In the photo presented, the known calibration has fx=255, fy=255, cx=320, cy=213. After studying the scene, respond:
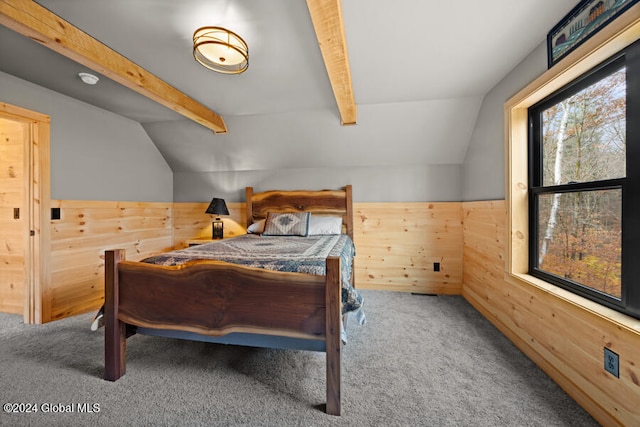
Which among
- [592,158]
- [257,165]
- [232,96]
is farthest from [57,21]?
[592,158]

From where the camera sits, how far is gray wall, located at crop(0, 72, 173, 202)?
2279 millimetres

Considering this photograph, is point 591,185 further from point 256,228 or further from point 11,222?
point 11,222

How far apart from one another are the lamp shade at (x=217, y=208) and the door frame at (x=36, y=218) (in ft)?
4.84

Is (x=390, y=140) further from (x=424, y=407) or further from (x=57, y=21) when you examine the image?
(x=57, y=21)

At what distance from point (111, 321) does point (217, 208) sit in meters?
1.97

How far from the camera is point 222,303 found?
1393mm

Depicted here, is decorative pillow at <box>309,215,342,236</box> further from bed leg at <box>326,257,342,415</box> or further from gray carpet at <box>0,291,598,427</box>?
bed leg at <box>326,257,342,415</box>

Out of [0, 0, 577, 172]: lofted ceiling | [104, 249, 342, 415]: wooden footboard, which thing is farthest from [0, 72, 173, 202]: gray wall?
[104, 249, 342, 415]: wooden footboard

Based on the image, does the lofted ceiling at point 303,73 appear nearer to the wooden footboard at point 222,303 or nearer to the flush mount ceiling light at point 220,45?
the flush mount ceiling light at point 220,45

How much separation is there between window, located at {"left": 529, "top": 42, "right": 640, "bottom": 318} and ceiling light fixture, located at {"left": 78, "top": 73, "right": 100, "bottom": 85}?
3432 millimetres

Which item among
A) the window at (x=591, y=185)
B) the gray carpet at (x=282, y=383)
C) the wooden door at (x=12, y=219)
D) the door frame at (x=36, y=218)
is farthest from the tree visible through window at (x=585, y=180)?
the wooden door at (x=12, y=219)

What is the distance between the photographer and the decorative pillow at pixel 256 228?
10.9 ft

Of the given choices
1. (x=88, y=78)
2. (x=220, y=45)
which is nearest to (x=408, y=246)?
(x=220, y=45)

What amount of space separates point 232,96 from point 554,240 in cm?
289
